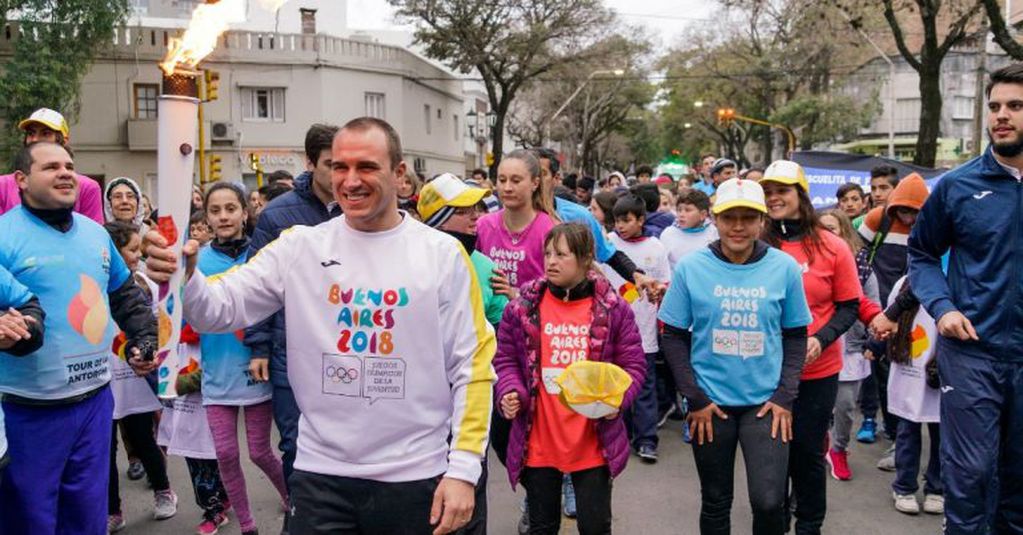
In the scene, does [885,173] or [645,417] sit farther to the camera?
[885,173]

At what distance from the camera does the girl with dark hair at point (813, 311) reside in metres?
4.62

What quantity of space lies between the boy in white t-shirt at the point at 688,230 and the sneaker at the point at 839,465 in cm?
219

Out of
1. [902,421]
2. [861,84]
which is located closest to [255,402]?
[902,421]

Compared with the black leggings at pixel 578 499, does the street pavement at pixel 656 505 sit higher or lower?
lower

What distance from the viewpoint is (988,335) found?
13.1 ft

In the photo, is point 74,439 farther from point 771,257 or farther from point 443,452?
point 771,257

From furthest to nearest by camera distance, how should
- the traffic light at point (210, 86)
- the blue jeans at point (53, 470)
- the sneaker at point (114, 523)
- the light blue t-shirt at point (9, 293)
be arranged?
the traffic light at point (210, 86), the sneaker at point (114, 523), the blue jeans at point (53, 470), the light blue t-shirt at point (9, 293)

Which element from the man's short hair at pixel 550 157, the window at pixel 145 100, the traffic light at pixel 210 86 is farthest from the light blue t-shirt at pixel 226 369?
the window at pixel 145 100

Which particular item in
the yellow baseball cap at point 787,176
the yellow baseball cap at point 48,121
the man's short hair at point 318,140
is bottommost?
the yellow baseball cap at point 787,176

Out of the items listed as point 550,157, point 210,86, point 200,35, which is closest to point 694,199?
point 550,157

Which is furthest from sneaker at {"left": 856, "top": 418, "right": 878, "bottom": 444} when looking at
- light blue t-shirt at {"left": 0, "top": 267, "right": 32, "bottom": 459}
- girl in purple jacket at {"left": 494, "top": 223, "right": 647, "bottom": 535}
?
light blue t-shirt at {"left": 0, "top": 267, "right": 32, "bottom": 459}

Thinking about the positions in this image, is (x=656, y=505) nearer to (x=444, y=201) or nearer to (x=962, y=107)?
(x=444, y=201)

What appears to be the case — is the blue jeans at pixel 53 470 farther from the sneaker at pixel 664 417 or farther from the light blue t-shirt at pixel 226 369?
the sneaker at pixel 664 417

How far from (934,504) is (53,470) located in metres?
5.22
